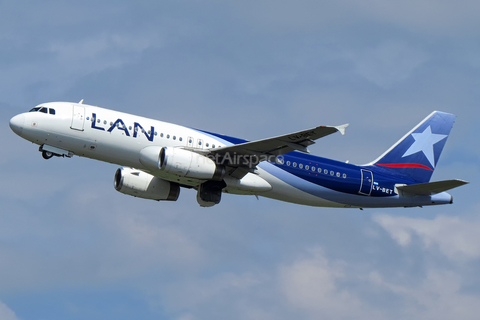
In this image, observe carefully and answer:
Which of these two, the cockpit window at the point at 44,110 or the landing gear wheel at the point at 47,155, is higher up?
the cockpit window at the point at 44,110

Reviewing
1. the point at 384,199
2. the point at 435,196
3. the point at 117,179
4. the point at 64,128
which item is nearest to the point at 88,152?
the point at 64,128

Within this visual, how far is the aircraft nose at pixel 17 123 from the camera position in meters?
38.2

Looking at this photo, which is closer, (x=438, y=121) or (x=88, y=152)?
(x=88, y=152)

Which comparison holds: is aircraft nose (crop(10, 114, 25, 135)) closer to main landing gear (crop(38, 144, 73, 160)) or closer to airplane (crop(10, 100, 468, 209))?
airplane (crop(10, 100, 468, 209))

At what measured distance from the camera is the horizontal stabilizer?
141 ft

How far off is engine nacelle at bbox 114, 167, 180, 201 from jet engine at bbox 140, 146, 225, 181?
554 cm

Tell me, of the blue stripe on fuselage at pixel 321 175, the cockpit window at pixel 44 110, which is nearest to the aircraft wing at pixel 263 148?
the blue stripe on fuselage at pixel 321 175

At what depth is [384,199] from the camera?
45562mm

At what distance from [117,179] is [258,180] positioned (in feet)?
30.9

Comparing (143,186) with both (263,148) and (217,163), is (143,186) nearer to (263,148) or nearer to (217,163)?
(217,163)

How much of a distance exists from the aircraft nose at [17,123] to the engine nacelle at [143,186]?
304 inches

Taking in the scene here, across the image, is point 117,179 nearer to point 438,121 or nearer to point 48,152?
point 48,152

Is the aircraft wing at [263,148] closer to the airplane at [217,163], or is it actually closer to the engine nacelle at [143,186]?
the airplane at [217,163]

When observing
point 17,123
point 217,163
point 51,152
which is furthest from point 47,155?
point 217,163
